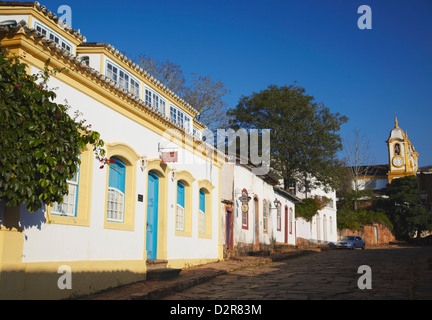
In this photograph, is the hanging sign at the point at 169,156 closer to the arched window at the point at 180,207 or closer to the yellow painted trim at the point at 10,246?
the arched window at the point at 180,207

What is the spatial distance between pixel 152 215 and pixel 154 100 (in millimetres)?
3767

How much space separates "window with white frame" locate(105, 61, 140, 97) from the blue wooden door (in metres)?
2.58

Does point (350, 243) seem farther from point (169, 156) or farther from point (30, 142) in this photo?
point (30, 142)

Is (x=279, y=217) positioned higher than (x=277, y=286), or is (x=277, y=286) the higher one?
(x=279, y=217)

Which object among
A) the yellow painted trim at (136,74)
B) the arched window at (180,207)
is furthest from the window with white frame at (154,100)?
the arched window at (180,207)

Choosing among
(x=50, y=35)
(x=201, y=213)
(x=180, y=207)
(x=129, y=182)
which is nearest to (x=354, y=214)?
(x=201, y=213)

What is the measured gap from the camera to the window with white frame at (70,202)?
8.38 meters

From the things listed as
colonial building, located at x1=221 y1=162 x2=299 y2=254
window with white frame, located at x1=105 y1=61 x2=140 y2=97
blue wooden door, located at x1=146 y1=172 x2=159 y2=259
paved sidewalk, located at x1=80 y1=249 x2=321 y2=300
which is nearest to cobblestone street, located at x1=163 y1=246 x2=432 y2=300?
paved sidewalk, located at x1=80 y1=249 x2=321 y2=300

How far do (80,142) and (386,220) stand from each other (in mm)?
44607

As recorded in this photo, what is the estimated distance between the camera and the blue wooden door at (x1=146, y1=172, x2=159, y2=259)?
12.1 meters

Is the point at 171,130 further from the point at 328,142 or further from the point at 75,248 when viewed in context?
the point at 328,142

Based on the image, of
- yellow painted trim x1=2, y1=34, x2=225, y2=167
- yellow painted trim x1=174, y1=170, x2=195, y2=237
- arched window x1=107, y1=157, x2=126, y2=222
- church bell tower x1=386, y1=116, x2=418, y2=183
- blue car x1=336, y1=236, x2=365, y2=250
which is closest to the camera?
yellow painted trim x1=2, y1=34, x2=225, y2=167

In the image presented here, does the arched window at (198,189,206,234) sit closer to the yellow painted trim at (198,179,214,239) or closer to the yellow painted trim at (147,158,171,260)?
the yellow painted trim at (198,179,214,239)

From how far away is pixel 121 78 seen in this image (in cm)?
1170
